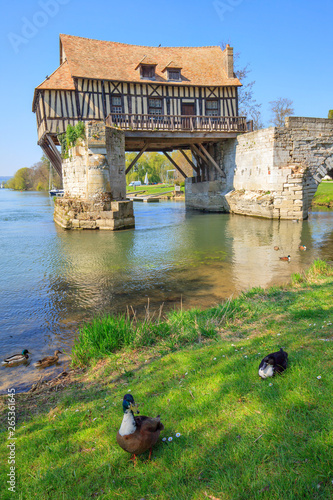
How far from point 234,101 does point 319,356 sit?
934 inches

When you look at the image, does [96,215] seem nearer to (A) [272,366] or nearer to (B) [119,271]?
(B) [119,271]

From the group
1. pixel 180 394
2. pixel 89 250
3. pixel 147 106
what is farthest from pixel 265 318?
pixel 147 106

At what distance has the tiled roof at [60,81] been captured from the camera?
1980cm

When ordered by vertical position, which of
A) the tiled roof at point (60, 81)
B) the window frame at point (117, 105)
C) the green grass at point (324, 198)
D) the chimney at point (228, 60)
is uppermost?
the chimney at point (228, 60)

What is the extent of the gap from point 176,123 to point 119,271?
15.5 metres

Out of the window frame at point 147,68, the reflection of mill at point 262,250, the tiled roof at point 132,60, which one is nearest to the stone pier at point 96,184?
the reflection of mill at point 262,250

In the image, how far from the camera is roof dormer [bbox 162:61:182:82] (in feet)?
73.1

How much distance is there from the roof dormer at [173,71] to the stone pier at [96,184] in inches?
277

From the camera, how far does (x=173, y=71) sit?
73.9ft

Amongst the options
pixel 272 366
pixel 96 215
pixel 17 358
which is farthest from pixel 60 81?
pixel 272 366

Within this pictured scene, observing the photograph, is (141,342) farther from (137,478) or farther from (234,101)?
(234,101)

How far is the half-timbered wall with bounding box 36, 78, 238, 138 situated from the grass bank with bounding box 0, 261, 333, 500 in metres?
18.3

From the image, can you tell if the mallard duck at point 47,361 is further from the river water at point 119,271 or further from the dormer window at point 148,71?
the dormer window at point 148,71

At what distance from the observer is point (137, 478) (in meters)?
2.15
